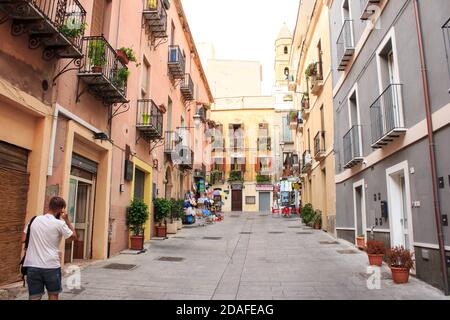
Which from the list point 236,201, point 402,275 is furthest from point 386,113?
point 236,201

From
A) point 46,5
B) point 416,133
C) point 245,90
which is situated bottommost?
point 416,133

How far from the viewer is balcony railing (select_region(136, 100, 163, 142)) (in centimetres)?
1301

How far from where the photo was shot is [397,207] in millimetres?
9289

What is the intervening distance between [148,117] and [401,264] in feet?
29.4

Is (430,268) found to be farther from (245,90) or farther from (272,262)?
(245,90)

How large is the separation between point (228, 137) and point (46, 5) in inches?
1425

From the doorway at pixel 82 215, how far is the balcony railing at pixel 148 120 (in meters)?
3.17

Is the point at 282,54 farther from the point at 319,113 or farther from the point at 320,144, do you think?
the point at 320,144

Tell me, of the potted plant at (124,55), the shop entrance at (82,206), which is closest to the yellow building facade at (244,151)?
the potted plant at (124,55)

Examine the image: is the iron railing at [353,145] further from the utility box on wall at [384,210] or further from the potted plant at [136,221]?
the potted plant at [136,221]

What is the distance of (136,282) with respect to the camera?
7574 millimetres

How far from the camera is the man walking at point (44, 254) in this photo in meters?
4.70

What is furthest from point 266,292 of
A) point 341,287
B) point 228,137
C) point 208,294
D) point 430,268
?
point 228,137
